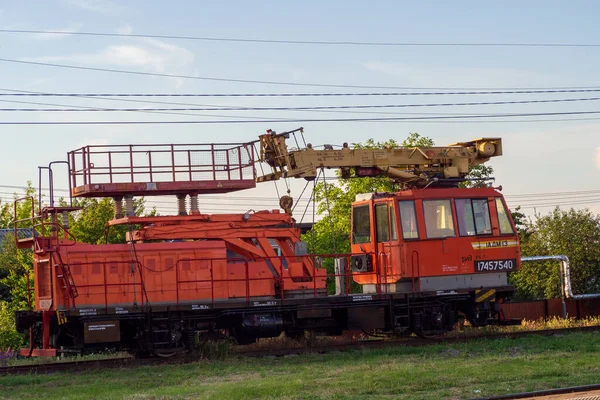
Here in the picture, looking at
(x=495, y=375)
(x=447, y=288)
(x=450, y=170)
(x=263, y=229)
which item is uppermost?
(x=450, y=170)

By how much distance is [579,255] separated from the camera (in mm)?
35812

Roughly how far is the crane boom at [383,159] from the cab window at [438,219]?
3.62ft

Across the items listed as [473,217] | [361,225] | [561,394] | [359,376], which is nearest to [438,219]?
[473,217]

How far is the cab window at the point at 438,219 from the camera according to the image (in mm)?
20234

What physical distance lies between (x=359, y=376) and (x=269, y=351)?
4.82 m

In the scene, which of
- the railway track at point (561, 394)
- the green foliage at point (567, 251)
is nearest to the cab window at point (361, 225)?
the railway track at point (561, 394)

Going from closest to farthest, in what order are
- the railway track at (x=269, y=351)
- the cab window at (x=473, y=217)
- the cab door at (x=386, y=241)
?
the railway track at (x=269, y=351) → the cab door at (x=386, y=241) → the cab window at (x=473, y=217)

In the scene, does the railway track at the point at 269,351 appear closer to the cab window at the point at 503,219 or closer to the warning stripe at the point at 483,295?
the warning stripe at the point at 483,295

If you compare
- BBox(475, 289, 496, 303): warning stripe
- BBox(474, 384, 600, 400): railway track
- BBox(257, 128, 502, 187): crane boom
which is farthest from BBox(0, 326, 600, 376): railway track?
BBox(474, 384, 600, 400): railway track

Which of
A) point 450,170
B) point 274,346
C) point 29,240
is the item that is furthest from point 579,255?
point 29,240

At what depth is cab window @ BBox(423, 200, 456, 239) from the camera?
797 inches

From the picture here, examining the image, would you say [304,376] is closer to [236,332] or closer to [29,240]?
[236,332]

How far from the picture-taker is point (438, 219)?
66.9 ft

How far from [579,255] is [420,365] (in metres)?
22.6
